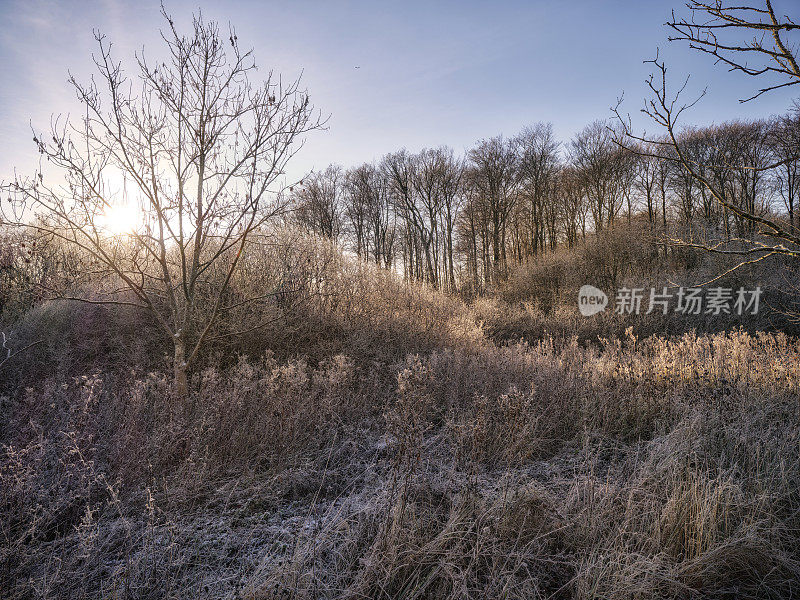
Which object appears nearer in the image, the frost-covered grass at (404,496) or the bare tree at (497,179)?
the frost-covered grass at (404,496)

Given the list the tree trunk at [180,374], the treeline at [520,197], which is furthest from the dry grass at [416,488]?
the treeline at [520,197]

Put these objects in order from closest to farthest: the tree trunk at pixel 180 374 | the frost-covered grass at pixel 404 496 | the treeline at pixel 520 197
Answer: the frost-covered grass at pixel 404 496 → the tree trunk at pixel 180 374 → the treeline at pixel 520 197

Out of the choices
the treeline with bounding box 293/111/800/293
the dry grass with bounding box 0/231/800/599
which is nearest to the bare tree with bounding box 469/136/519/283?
the treeline with bounding box 293/111/800/293

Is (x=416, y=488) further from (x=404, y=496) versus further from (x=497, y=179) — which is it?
(x=497, y=179)

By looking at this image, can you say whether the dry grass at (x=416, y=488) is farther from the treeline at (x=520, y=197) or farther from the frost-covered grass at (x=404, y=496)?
the treeline at (x=520, y=197)

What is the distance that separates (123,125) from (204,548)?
4.02 meters

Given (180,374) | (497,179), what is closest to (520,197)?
(497,179)

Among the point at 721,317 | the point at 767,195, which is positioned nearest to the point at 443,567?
the point at 721,317

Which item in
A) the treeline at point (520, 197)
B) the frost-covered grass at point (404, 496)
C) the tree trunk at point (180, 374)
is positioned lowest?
the frost-covered grass at point (404, 496)

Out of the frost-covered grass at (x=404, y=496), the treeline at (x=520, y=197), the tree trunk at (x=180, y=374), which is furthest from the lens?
the treeline at (x=520, y=197)

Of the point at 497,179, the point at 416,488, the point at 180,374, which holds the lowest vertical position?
the point at 416,488

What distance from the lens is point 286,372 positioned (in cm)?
483

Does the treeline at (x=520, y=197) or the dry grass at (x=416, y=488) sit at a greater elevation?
the treeline at (x=520, y=197)

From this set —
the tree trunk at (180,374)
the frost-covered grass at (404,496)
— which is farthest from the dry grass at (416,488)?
the tree trunk at (180,374)
